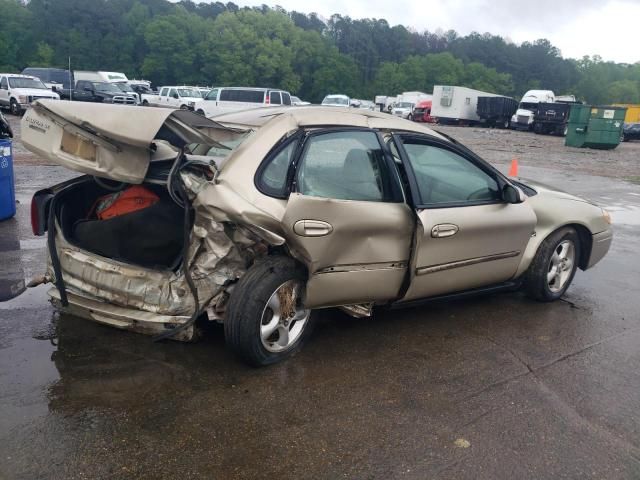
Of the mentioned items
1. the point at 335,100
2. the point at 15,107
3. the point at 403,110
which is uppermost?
the point at 335,100

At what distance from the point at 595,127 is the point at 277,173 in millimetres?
28343

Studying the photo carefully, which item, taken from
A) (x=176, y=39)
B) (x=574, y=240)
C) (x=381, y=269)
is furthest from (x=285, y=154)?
(x=176, y=39)

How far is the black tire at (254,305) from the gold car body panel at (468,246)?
103 cm

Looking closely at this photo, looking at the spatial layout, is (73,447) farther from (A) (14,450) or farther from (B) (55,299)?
(B) (55,299)

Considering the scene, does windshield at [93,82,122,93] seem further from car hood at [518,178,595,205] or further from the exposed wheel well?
the exposed wheel well

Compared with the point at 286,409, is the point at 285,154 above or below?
above

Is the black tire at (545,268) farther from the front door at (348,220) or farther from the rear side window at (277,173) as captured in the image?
the rear side window at (277,173)

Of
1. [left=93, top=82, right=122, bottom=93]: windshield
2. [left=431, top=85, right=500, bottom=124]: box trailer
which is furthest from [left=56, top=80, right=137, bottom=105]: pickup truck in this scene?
[left=431, top=85, right=500, bottom=124]: box trailer

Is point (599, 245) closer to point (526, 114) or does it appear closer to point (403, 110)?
point (526, 114)

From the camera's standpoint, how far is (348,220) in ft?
12.2

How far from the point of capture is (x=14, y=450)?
2748 millimetres

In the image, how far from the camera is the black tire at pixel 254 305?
3.48 m

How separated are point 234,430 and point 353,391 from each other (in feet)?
2.72

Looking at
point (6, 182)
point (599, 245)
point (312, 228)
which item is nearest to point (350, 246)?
point (312, 228)
